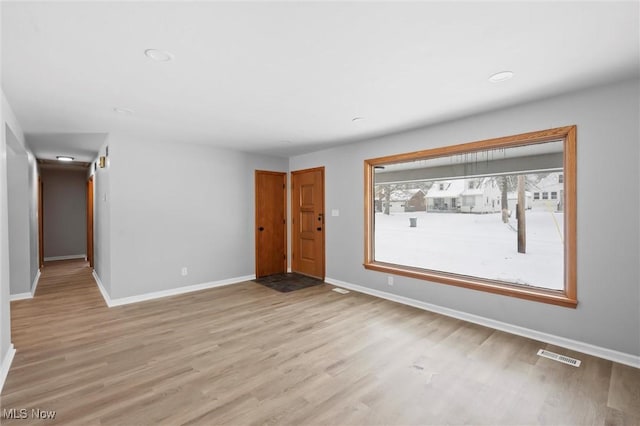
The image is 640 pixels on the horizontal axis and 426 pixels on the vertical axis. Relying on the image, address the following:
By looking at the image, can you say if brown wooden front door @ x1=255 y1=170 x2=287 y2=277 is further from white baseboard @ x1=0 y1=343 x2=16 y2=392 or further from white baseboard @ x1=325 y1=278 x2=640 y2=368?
white baseboard @ x1=0 y1=343 x2=16 y2=392

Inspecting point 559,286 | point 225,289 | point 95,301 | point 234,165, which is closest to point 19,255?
point 95,301

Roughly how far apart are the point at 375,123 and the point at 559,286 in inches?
106

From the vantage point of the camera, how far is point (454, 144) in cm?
358

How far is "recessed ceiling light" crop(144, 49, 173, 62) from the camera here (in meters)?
1.98

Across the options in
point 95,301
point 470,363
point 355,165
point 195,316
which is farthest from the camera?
point 355,165

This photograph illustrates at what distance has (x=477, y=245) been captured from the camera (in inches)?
147

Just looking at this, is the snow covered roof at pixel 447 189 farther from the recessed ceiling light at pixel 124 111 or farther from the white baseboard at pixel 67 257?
the white baseboard at pixel 67 257

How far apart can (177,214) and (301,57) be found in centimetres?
358

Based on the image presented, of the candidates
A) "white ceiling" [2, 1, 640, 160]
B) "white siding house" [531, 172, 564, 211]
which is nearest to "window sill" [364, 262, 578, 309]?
"white siding house" [531, 172, 564, 211]

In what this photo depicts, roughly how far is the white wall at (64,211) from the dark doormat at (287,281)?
635 cm

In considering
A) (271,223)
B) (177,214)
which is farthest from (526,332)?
(177,214)

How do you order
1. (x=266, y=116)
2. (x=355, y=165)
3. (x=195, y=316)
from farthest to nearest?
(x=355, y=165), (x=195, y=316), (x=266, y=116)

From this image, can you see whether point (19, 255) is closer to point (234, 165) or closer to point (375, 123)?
point (234, 165)

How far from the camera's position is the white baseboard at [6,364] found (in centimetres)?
225
